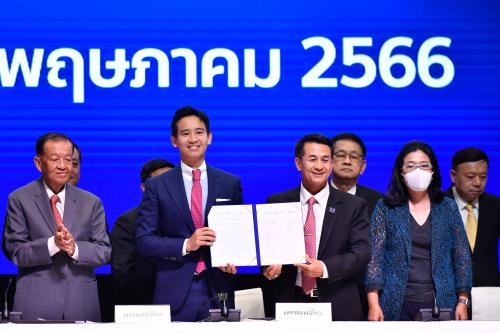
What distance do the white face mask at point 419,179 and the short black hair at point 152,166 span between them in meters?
1.73

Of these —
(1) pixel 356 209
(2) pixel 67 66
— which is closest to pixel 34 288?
(1) pixel 356 209

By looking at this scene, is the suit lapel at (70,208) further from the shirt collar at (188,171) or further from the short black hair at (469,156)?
the short black hair at (469,156)

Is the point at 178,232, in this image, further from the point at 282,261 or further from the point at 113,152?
the point at 113,152

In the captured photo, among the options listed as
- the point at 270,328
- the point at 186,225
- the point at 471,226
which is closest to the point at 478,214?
the point at 471,226

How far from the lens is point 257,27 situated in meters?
5.84

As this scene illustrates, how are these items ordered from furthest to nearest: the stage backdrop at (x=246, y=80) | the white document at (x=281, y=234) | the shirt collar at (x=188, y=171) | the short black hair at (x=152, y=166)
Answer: the stage backdrop at (x=246, y=80) < the short black hair at (x=152, y=166) < the shirt collar at (x=188, y=171) < the white document at (x=281, y=234)

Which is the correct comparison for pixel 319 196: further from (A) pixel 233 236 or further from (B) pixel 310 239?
(A) pixel 233 236

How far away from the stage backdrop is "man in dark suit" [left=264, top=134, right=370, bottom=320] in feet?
5.40

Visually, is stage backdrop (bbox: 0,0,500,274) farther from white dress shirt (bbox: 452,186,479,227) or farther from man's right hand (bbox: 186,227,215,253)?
man's right hand (bbox: 186,227,215,253)

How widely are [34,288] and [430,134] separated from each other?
9.50ft

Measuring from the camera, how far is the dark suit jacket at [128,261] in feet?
17.1

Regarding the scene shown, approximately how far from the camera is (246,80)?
5.82 m

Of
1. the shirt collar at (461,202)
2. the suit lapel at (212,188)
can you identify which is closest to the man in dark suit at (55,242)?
the suit lapel at (212,188)

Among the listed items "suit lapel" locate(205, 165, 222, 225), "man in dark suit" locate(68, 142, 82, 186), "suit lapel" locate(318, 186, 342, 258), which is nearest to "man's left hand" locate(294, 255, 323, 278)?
"suit lapel" locate(318, 186, 342, 258)
